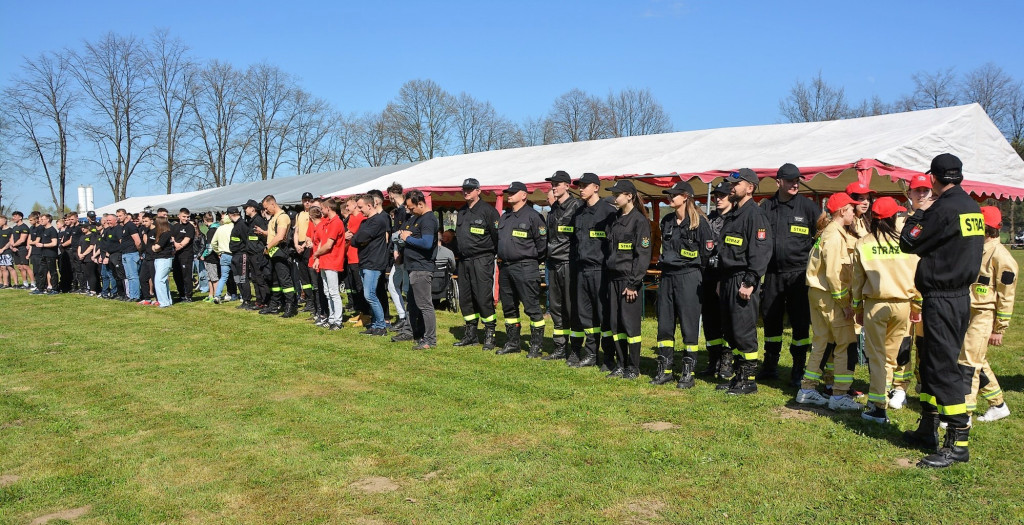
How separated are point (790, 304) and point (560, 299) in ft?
8.57

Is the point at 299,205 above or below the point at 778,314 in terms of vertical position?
above

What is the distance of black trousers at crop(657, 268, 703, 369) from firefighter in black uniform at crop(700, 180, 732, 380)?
145 millimetres

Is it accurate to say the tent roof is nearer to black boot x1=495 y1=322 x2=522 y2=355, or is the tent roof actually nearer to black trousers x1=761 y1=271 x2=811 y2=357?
black trousers x1=761 y1=271 x2=811 y2=357

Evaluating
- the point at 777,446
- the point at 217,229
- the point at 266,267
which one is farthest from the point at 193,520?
the point at 217,229

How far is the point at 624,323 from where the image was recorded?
22.9ft

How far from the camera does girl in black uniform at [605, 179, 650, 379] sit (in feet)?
22.3

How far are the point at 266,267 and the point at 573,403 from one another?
7989 mm

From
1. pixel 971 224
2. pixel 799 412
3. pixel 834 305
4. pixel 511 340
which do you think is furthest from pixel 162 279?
pixel 971 224

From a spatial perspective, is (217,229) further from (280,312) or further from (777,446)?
(777,446)

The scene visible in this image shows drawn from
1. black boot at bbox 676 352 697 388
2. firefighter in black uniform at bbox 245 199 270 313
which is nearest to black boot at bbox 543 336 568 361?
black boot at bbox 676 352 697 388

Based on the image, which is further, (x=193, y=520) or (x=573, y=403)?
(x=573, y=403)

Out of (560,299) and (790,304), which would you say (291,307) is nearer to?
(560,299)

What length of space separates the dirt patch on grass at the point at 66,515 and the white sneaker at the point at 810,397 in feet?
16.9

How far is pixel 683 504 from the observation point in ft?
12.9
